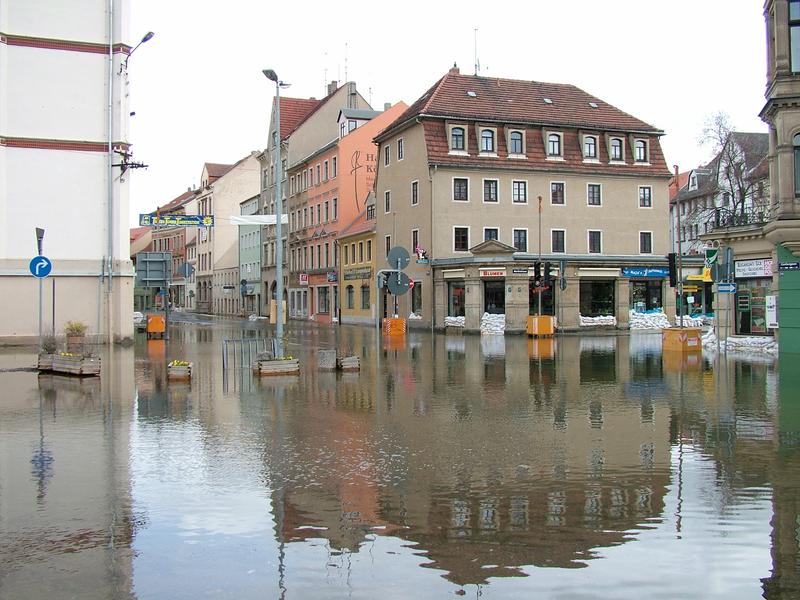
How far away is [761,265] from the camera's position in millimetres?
27594

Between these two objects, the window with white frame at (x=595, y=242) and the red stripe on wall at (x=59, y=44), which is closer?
the red stripe on wall at (x=59, y=44)

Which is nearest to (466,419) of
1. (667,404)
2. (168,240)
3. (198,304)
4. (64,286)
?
(667,404)

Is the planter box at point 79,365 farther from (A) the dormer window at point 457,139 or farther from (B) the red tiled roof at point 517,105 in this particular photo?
(A) the dormer window at point 457,139

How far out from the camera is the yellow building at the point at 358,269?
58.8m

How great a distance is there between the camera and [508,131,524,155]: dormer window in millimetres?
51375

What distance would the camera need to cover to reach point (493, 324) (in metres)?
44.2

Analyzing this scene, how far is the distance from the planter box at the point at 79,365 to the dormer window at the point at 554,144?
125 feet

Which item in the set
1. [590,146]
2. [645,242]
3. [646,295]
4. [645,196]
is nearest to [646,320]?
[646,295]

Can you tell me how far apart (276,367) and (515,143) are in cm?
3560

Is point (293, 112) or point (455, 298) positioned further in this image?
point (293, 112)

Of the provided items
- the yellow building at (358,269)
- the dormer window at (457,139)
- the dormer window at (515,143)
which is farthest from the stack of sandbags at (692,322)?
the yellow building at (358,269)

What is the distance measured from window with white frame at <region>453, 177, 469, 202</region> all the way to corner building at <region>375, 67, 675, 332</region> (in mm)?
70

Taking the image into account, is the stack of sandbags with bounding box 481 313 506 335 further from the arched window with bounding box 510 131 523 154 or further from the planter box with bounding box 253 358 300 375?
the planter box with bounding box 253 358 300 375

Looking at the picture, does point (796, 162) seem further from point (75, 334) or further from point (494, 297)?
point (75, 334)
